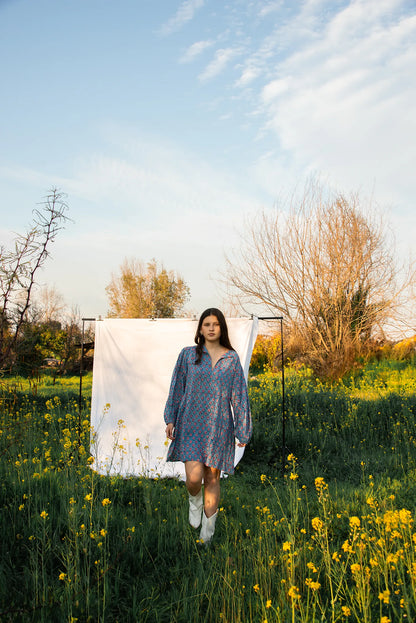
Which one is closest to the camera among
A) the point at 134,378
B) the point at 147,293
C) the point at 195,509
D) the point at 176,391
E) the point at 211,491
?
the point at 211,491

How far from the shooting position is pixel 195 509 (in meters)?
3.27

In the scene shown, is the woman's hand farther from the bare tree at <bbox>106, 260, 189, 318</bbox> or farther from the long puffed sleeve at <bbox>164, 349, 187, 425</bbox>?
the bare tree at <bbox>106, 260, 189, 318</bbox>

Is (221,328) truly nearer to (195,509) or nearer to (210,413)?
(210,413)

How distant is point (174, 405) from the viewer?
3355 mm

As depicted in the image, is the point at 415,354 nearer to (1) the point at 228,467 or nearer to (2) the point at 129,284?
(1) the point at 228,467

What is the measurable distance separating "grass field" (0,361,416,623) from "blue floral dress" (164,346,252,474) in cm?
38

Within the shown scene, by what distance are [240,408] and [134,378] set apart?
2516 millimetres

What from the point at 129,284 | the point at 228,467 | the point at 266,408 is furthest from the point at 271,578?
the point at 129,284

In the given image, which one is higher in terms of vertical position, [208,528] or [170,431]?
[170,431]

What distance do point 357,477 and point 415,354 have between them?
7.05 m

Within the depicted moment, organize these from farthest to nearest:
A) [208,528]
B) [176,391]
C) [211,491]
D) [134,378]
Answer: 1. [134,378]
2. [176,391]
3. [211,491]
4. [208,528]

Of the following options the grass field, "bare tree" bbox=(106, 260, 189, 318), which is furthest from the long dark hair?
"bare tree" bbox=(106, 260, 189, 318)

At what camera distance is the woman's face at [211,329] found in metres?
3.33

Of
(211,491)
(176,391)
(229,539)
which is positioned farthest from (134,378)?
(229,539)
